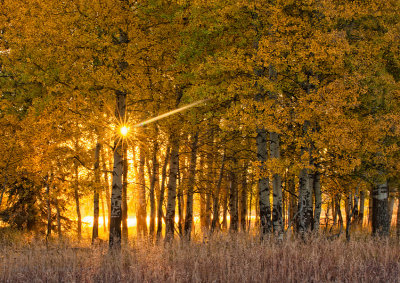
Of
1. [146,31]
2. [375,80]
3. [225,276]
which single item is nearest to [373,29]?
[375,80]

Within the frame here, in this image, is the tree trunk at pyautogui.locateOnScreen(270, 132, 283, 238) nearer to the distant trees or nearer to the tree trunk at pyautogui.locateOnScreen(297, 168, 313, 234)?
the distant trees

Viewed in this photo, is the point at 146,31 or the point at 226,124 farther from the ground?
the point at 146,31

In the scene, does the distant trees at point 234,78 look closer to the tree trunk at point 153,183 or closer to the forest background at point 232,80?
the forest background at point 232,80

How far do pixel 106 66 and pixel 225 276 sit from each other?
26.3ft

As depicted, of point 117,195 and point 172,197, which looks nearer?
point 117,195

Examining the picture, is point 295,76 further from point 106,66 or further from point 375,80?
point 106,66

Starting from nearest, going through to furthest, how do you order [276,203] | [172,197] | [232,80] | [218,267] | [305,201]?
[218,267] < [232,80] < [276,203] < [305,201] < [172,197]

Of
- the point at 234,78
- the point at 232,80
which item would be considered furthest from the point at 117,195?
the point at 234,78

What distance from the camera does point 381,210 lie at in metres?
14.1

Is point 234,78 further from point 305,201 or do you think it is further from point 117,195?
point 117,195

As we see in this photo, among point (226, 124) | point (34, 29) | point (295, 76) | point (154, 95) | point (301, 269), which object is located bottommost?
point (301, 269)

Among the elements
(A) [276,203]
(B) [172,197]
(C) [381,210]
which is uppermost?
(B) [172,197]

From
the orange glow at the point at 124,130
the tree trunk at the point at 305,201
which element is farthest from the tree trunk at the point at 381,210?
A: the orange glow at the point at 124,130

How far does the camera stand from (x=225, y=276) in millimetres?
6395
